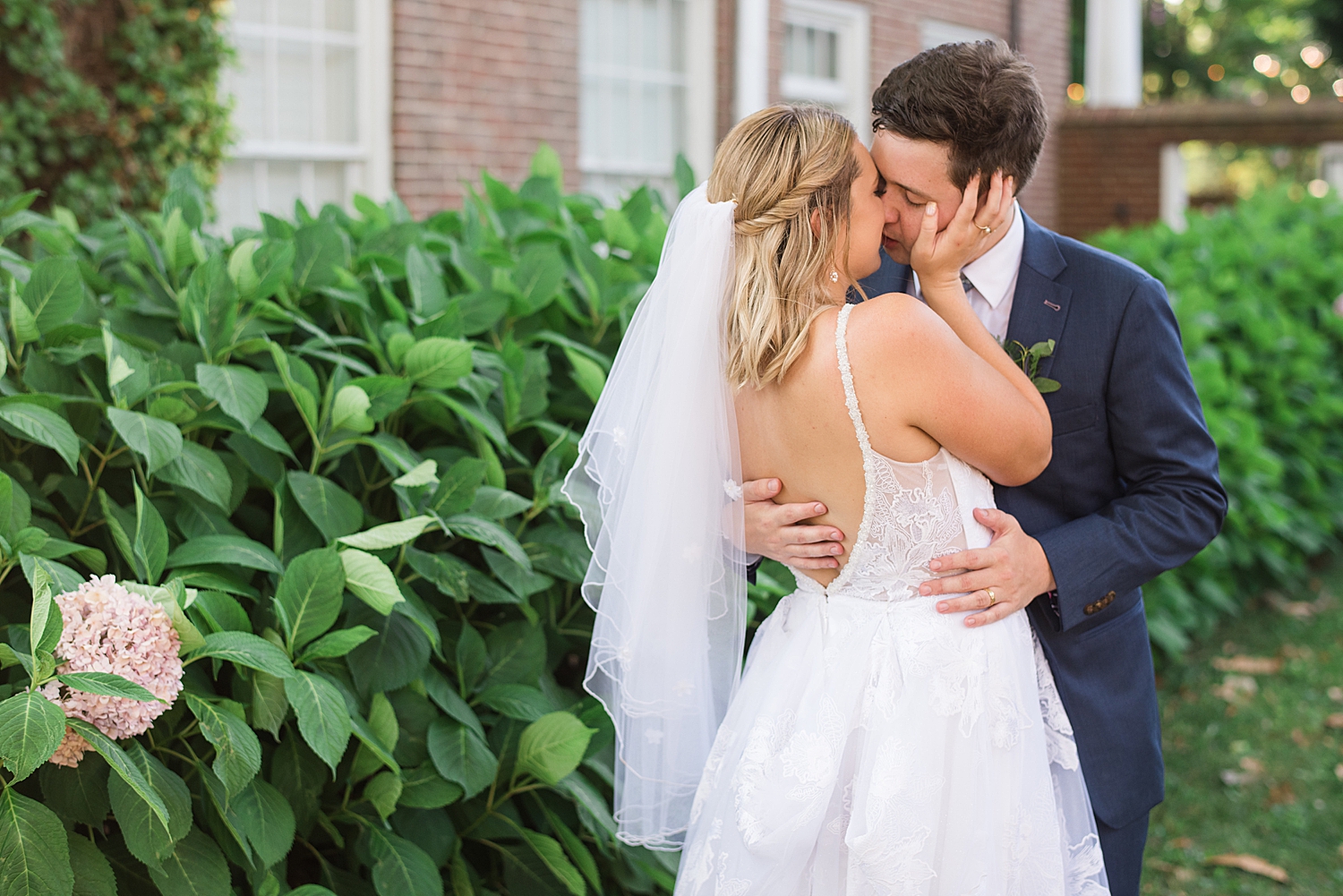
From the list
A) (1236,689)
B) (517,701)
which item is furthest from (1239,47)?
(517,701)

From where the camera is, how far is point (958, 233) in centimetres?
196

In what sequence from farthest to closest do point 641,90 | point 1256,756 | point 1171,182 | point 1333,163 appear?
1. point 1333,163
2. point 1171,182
3. point 641,90
4. point 1256,756

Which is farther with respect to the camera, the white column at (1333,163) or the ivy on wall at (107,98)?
the white column at (1333,163)

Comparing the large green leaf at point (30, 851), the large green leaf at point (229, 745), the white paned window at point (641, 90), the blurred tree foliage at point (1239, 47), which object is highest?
the blurred tree foliage at point (1239, 47)

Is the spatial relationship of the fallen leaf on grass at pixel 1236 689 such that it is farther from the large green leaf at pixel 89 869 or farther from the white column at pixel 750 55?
the white column at pixel 750 55

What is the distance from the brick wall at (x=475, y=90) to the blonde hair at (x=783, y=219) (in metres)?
5.87

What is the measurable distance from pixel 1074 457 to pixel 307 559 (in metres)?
1.39

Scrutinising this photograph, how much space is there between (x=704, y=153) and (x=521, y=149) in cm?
204

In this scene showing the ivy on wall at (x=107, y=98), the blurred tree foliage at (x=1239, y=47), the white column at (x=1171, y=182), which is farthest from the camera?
the blurred tree foliage at (x=1239, y=47)

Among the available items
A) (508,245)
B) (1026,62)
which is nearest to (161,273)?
(508,245)

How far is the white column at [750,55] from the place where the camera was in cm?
930

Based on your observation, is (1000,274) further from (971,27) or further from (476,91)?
(971,27)

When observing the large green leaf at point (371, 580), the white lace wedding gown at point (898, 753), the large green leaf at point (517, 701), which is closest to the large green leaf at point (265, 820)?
the large green leaf at point (371, 580)

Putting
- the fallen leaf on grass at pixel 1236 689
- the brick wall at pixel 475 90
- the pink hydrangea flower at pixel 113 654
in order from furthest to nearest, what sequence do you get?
the brick wall at pixel 475 90
the fallen leaf on grass at pixel 1236 689
the pink hydrangea flower at pixel 113 654
